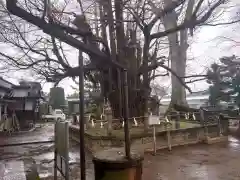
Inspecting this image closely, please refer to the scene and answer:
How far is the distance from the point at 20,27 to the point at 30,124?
1123 centimetres

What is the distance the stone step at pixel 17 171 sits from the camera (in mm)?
6086

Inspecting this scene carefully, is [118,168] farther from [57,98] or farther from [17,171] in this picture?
[57,98]

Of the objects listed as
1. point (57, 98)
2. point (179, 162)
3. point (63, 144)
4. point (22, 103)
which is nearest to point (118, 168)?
point (63, 144)

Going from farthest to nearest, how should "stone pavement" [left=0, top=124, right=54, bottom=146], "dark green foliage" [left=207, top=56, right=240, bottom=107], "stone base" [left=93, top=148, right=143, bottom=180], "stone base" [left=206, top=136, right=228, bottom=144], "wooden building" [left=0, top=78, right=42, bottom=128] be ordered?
"wooden building" [left=0, top=78, right=42, bottom=128] < "dark green foliage" [left=207, top=56, right=240, bottom=107] < "stone pavement" [left=0, top=124, right=54, bottom=146] < "stone base" [left=206, top=136, right=228, bottom=144] < "stone base" [left=93, top=148, right=143, bottom=180]

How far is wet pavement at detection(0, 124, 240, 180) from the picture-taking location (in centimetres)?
596

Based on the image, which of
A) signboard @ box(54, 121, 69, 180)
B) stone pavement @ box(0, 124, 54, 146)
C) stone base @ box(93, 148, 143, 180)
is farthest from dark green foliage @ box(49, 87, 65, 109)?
stone base @ box(93, 148, 143, 180)

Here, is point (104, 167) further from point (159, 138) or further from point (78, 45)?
point (159, 138)

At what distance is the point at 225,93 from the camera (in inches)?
609

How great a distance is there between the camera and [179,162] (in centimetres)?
719

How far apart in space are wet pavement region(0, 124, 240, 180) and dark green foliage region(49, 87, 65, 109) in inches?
886

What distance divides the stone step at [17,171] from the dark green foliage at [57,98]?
2493cm

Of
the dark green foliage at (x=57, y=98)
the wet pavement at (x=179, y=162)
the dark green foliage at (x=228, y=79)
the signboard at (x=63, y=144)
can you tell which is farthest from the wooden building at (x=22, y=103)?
the signboard at (x=63, y=144)

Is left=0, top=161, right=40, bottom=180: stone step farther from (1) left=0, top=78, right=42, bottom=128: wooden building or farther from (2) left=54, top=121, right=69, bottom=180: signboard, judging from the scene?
(1) left=0, top=78, right=42, bottom=128: wooden building

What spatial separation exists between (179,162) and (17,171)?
4.82 meters
